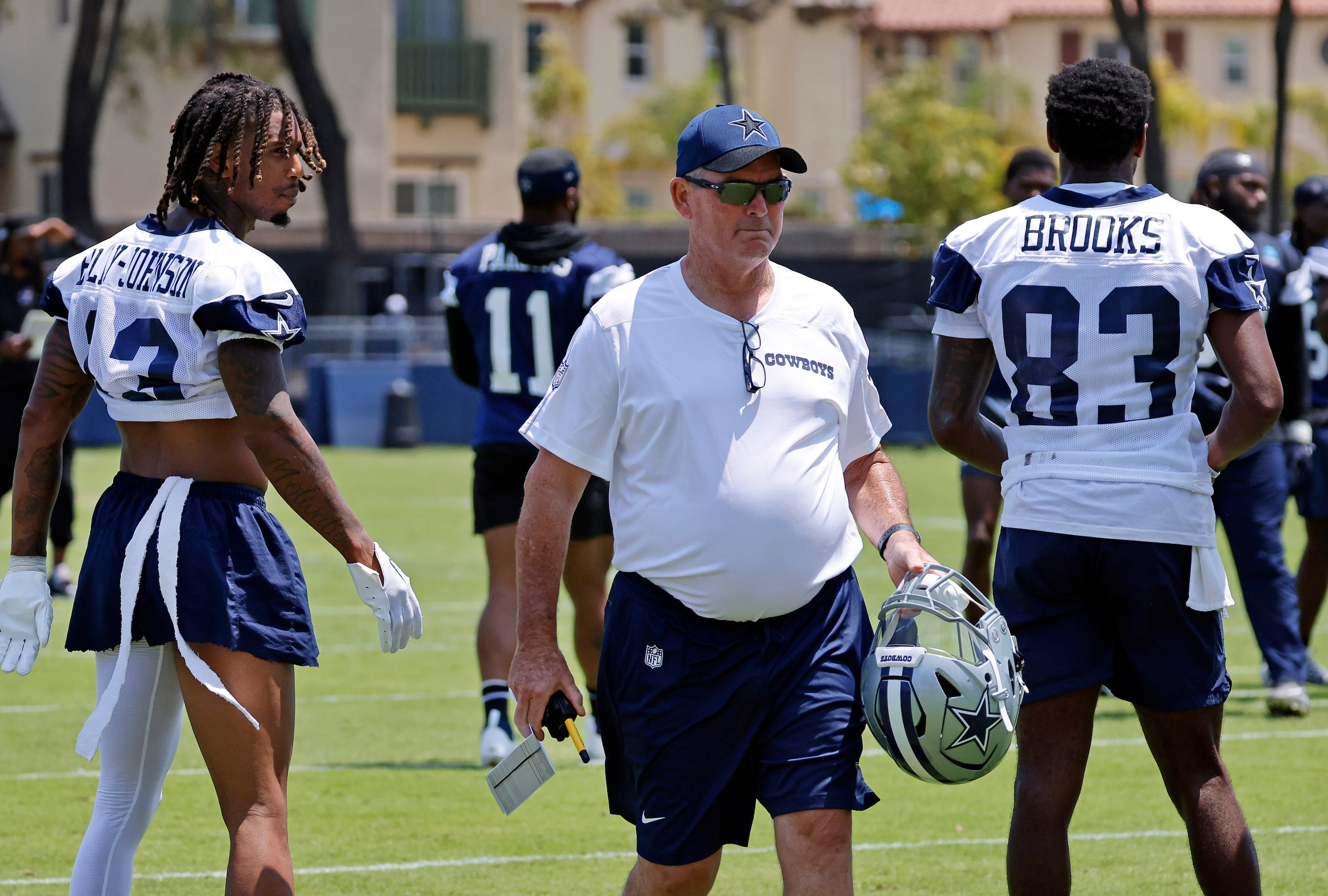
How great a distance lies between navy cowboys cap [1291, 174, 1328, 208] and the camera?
8.98 metres

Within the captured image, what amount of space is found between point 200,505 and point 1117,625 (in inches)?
88.4

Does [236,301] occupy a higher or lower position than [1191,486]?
higher

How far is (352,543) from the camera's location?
4.29 m

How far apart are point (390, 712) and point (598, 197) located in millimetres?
49169

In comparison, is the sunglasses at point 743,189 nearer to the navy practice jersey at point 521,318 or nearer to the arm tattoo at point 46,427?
the arm tattoo at point 46,427

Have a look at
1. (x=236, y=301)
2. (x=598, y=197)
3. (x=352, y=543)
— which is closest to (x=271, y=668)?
(x=352, y=543)

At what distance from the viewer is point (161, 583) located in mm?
4164

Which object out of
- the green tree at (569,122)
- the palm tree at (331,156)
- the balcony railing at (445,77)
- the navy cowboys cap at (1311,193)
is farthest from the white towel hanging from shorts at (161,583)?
the green tree at (569,122)

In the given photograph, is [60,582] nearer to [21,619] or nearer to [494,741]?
[494,741]

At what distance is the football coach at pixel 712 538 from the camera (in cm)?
406

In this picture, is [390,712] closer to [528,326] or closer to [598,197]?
[528,326]

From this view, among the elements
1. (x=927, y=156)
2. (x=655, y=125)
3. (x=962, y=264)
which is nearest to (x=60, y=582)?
(x=962, y=264)

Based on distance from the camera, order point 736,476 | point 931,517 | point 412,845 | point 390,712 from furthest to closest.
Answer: point 931,517
point 390,712
point 412,845
point 736,476

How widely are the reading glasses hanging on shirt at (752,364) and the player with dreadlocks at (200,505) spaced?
38.5 inches
